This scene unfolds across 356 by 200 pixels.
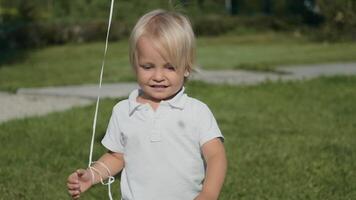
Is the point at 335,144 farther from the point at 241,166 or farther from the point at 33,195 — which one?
the point at 33,195

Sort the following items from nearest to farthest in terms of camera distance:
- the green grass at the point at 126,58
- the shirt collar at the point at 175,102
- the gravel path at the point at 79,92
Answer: the shirt collar at the point at 175,102 → the gravel path at the point at 79,92 → the green grass at the point at 126,58

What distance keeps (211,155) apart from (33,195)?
199 centimetres

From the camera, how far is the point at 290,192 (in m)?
4.61

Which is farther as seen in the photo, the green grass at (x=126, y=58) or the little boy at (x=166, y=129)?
the green grass at (x=126, y=58)

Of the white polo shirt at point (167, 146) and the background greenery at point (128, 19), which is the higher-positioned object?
the white polo shirt at point (167, 146)

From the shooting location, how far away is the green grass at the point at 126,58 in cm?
1104

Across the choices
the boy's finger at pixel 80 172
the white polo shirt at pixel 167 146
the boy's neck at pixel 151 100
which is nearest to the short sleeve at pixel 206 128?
the white polo shirt at pixel 167 146

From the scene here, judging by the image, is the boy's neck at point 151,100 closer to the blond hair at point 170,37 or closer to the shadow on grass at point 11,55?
the blond hair at point 170,37

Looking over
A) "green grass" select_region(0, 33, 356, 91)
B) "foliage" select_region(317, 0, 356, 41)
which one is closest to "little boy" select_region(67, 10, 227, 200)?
"green grass" select_region(0, 33, 356, 91)

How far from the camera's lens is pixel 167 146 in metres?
2.81

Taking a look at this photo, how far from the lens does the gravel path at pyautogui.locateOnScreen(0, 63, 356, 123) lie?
25.5 ft

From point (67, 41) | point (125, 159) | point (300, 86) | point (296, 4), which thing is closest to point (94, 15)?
point (67, 41)

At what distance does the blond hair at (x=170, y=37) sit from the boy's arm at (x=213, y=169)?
0.95 feet

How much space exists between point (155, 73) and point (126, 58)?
38.9 ft
